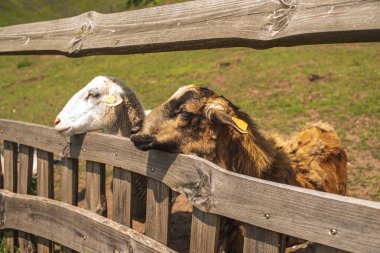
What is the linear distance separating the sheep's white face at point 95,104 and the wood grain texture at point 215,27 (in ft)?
4.51

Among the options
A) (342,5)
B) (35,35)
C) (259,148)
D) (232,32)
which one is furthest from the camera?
(35,35)

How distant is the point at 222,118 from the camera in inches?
125

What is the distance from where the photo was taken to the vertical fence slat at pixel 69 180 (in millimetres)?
3829

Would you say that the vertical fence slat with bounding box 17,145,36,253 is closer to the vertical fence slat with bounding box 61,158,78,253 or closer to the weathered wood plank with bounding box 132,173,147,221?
the vertical fence slat with bounding box 61,158,78,253

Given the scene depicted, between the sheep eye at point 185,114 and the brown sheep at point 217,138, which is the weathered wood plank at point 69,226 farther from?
the sheep eye at point 185,114

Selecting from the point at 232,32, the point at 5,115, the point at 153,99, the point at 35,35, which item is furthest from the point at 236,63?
the point at 232,32

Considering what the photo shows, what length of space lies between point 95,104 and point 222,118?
2651 mm

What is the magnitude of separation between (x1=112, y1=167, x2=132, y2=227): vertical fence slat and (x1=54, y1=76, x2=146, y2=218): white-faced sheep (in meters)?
1.63

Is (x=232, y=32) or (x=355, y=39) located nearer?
(x=355, y=39)

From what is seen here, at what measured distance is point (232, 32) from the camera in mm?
2408

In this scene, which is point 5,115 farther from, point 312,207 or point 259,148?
point 312,207

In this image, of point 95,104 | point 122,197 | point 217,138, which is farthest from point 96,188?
point 95,104

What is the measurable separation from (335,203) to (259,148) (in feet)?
5.49

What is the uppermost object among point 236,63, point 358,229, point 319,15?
point 319,15
